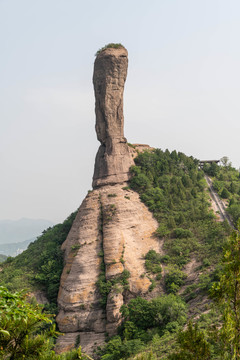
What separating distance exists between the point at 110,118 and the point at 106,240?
65.0 ft

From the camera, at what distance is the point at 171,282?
38062 mm

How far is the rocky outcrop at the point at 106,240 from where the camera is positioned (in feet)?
120

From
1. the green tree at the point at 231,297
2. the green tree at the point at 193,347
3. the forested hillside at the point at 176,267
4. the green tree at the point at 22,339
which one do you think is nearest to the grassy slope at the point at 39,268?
the forested hillside at the point at 176,267

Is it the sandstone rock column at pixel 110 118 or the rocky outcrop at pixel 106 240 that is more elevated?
the sandstone rock column at pixel 110 118

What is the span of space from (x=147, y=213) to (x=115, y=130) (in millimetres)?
14183

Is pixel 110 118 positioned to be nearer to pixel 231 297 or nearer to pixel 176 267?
pixel 176 267

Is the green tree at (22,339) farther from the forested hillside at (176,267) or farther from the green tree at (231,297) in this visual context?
the green tree at (231,297)

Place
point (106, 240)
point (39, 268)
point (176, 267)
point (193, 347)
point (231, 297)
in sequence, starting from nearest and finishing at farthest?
1. point (193, 347)
2. point (231, 297)
3. point (176, 267)
4. point (106, 240)
5. point (39, 268)

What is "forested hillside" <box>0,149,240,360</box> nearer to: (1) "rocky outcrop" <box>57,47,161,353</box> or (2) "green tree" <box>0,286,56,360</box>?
(1) "rocky outcrop" <box>57,47,161,353</box>

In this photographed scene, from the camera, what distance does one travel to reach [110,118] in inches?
2015

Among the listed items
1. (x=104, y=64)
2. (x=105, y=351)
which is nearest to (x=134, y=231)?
(x=105, y=351)

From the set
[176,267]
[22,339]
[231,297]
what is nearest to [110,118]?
[176,267]

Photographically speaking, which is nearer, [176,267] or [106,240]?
[176,267]

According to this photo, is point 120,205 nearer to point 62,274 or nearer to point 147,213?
point 147,213
